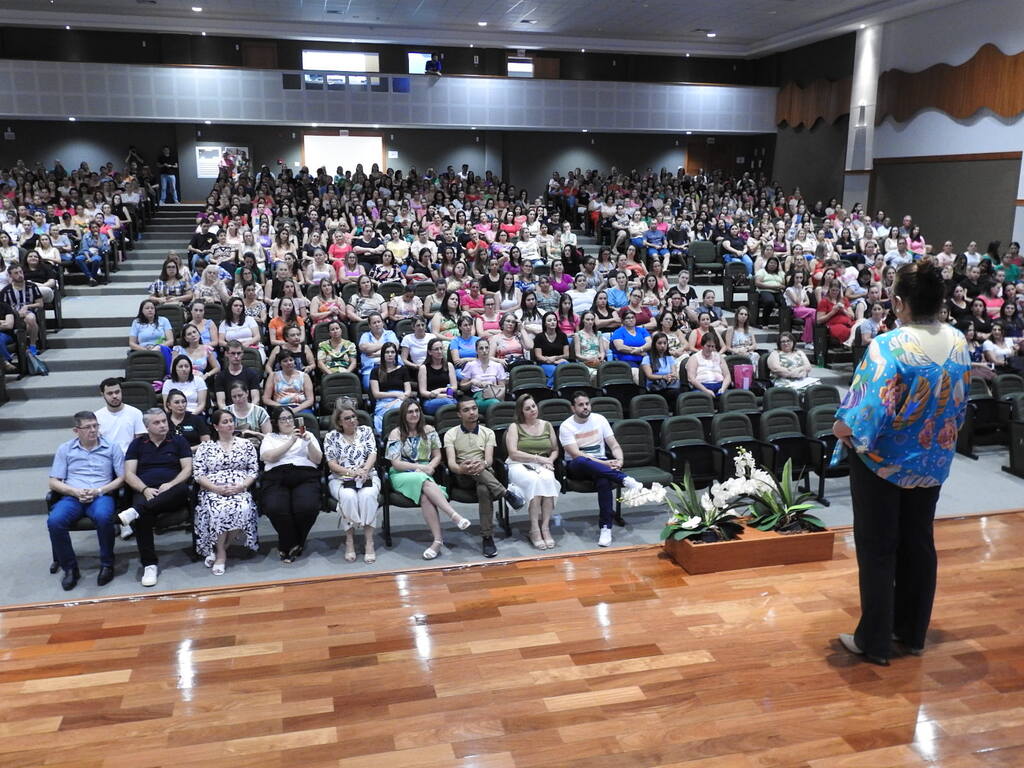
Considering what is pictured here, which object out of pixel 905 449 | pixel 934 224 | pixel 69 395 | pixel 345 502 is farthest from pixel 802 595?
pixel 934 224

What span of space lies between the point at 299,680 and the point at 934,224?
14.3 meters

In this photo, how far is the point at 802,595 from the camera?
11.7ft

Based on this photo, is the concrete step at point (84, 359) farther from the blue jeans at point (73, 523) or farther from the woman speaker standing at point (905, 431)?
the woman speaker standing at point (905, 431)

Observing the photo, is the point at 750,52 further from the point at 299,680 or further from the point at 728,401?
the point at 299,680

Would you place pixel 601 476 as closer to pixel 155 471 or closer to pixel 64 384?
pixel 155 471

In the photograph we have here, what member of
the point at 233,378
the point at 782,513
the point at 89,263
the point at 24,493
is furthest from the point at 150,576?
the point at 89,263

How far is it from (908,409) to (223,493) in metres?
3.49

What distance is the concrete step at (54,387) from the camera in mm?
6637

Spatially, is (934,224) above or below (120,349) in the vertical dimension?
above

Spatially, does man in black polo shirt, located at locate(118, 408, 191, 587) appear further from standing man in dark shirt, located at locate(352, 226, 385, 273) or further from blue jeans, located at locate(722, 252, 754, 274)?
blue jeans, located at locate(722, 252, 754, 274)

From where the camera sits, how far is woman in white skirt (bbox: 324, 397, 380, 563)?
4543 millimetres

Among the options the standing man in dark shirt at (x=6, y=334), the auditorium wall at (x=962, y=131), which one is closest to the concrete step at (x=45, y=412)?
the standing man in dark shirt at (x=6, y=334)

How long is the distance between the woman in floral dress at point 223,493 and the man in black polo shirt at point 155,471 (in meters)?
0.10

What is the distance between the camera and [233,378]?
5.90 meters
